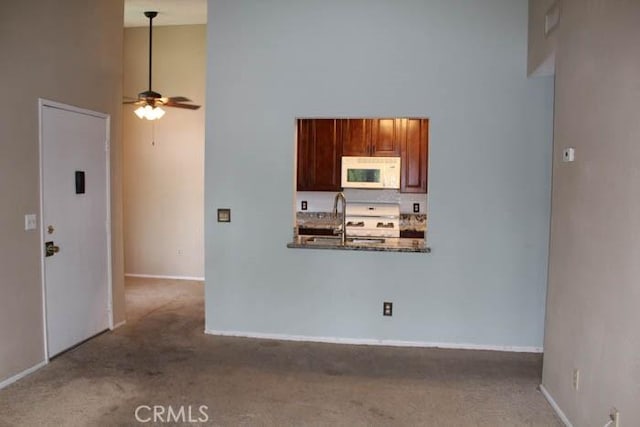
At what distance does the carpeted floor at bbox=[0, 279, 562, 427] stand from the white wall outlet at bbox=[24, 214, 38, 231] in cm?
104

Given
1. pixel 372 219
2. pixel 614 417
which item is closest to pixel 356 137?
pixel 372 219

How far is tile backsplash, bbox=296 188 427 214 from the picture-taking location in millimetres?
6477

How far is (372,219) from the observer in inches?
256

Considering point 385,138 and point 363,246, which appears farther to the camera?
point 385,138

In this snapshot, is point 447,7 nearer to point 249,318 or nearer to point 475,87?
point 475,87

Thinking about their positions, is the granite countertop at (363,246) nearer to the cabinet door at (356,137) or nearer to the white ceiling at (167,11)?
the cabinet door at (356,137)

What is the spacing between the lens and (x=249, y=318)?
433 cm

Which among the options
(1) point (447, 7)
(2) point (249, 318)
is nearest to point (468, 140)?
(1) point (447, 7)

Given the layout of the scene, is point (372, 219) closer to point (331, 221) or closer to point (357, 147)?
point (331, 221)

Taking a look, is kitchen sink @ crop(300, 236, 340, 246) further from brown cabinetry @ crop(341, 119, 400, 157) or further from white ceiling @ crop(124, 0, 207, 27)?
white ceiling @ crop(124, 0, 207, 27)

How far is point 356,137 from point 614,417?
14.5 ft

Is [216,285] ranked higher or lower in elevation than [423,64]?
lower

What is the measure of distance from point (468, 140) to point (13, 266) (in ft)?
11.6

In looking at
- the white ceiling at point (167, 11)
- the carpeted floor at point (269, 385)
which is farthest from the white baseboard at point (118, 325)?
the white ceiling at point (167, 11)
